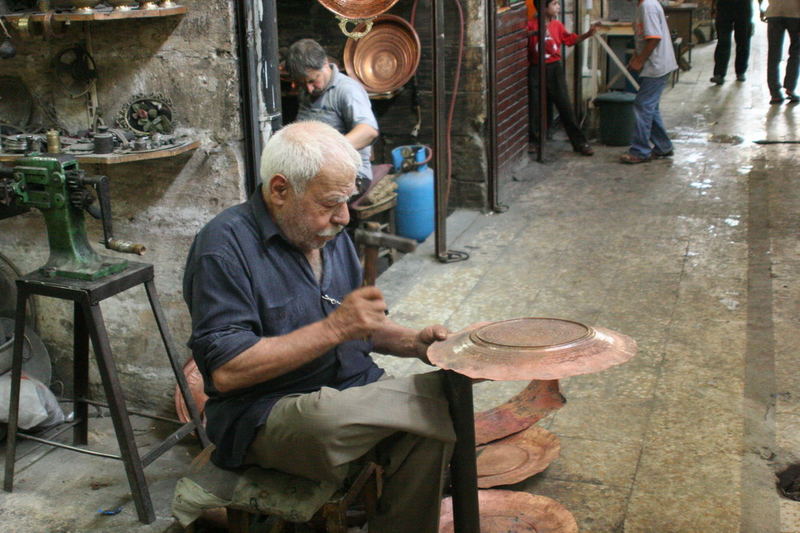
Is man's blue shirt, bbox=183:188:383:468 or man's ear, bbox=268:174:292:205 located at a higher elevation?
man's ear, bbox=268:174:292:205

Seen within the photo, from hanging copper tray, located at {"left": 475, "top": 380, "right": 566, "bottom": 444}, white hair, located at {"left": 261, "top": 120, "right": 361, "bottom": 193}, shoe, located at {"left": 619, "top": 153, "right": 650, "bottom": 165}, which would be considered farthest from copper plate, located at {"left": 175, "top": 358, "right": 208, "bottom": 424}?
shoe, located at {"left": 619, "top": 153, "right": 650, "bottom": 165}

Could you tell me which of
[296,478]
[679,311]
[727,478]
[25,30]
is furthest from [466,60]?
[296,478]

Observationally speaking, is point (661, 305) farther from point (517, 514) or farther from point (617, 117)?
point (617, 117)

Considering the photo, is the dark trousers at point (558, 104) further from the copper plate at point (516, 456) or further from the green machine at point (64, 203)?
the green machine at point (64, 203)

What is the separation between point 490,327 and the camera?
270 centimetres

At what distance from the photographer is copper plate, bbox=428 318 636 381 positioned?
237 centimetres

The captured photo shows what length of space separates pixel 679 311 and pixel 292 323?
2936 mm

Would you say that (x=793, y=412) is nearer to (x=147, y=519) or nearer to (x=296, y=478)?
(x=296, y=478)

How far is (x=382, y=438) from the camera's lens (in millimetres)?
2574

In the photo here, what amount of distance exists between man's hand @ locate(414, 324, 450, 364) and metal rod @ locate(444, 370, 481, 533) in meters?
0.23

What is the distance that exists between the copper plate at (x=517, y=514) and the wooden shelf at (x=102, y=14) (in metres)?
2.28

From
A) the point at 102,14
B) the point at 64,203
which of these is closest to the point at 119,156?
the point at 64,203

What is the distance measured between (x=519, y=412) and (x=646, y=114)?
5.69 metres

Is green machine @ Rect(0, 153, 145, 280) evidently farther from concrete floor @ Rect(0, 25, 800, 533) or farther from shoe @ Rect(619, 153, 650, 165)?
shoe @ Rect(619, 153, 650, 165)
